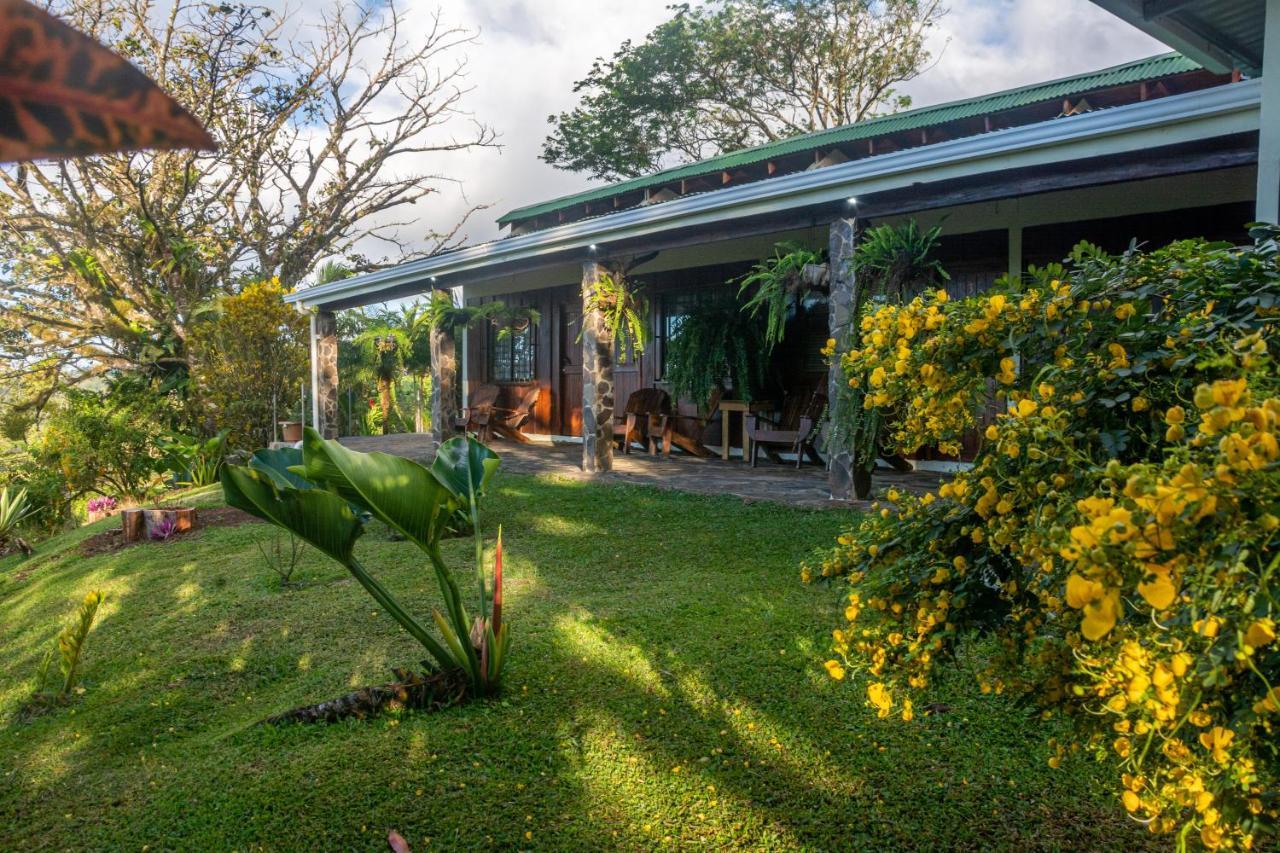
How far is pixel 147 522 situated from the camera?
22.2 ft

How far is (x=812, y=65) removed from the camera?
17.6m

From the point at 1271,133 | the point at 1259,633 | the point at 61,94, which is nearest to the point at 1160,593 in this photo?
the point at 1259,633

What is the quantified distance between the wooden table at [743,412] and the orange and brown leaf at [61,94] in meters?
8.48

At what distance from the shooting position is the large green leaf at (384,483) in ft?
9.20

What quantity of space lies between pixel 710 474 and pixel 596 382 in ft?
4.73

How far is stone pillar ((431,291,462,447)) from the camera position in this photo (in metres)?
9.91

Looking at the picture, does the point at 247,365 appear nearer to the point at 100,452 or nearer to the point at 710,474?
the point at 100,452

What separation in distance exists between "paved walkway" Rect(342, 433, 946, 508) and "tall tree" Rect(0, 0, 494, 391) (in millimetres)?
5863

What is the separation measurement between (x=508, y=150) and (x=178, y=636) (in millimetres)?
15811

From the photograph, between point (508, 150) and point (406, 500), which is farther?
point (508, 150)

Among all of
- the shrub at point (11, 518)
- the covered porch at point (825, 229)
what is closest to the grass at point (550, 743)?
the covered porch at point (825, 229)

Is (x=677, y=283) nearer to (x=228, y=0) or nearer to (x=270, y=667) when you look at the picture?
(x=270, y=667)

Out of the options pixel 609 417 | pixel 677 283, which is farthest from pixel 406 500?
pixel 677 283

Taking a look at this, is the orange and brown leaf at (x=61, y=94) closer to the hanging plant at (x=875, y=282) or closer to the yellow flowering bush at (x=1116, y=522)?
the yellow flowering bush at (x=1116, y=522)
